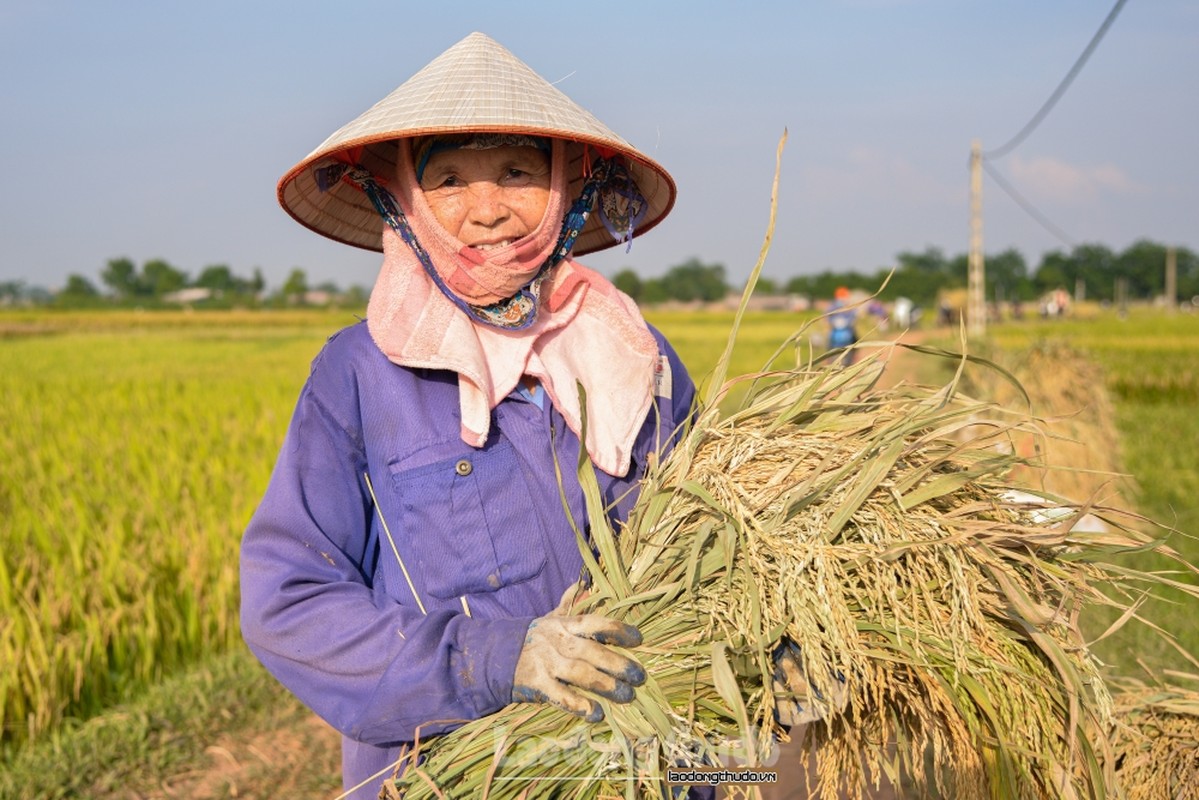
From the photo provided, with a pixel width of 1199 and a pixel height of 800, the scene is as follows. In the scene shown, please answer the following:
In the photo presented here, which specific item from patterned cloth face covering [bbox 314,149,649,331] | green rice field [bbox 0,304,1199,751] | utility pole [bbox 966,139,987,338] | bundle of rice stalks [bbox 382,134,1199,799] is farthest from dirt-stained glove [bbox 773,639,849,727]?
utility pole [bbox 966,139,987,338]

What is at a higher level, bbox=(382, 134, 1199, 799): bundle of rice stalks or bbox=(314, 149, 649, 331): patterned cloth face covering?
bbox=(314, 149, 649, 331): patterned cloth face covering

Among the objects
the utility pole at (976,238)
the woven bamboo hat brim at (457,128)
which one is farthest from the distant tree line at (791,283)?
the woven bamboo hat brim at (457,128)

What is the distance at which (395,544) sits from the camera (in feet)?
5.62

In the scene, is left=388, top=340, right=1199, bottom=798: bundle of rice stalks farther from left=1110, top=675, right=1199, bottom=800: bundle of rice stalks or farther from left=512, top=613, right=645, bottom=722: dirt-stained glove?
left=1110, top=675, right=1199, bottom=800: bundle of rice stalks

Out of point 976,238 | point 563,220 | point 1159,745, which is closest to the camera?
point 563,220

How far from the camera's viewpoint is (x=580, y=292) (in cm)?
191

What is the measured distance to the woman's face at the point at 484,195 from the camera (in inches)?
68.6

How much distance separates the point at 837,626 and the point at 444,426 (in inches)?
27.9

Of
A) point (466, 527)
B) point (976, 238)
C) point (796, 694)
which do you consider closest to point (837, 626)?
point (796, 694)

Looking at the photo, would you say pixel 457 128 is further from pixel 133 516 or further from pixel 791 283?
pixel 791 283

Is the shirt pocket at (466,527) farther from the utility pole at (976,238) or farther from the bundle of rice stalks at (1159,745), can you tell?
the utility pole at (976,238)

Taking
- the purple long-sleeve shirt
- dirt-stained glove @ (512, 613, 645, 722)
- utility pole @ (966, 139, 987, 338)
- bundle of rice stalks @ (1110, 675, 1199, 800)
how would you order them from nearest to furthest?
dirt-stained glove @ (512, 613, 645, 722) < the purple long-sleeve shirt < bundle of rice stalks @ (1110, 675, 1199, 800) < utility pole @ (966, 139, 987, 338)

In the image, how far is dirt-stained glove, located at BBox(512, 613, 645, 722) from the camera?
1.38 m

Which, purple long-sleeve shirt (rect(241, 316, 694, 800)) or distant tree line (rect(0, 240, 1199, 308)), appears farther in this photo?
distant tree line (rect(0, 240, 1199, 308))
